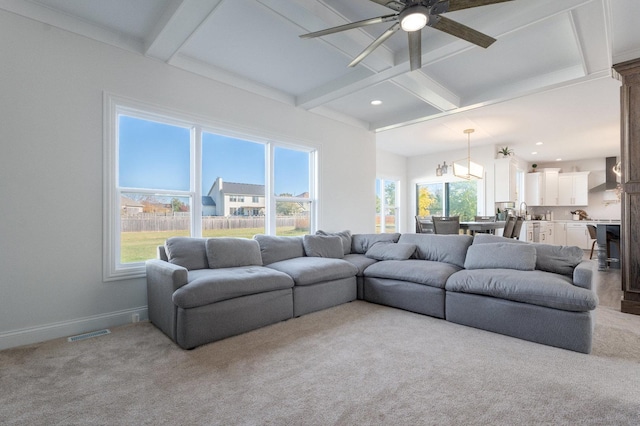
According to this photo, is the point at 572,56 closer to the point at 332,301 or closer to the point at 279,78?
the point at 279,78

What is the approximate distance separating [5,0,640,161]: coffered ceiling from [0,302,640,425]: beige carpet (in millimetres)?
2665

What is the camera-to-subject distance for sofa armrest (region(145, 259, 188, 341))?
8.47 ft

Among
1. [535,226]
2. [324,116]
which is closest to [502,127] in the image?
[324,116]

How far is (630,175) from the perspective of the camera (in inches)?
134

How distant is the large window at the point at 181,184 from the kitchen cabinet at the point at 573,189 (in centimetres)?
864

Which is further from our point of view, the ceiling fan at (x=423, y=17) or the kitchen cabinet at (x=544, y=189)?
the kitchen cabinet at (x=544, y=189)

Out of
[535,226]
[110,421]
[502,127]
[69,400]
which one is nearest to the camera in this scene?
[110,421]

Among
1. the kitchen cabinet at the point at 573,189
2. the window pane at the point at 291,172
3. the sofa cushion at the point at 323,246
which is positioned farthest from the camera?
the kitchen cabinet at the point at 573,189

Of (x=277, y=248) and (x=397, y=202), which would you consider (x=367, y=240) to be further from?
(x=397, y=202)

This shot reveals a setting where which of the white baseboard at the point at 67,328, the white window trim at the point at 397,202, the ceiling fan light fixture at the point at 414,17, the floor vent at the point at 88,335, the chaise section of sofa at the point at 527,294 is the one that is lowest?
the floor vent at the point at 88,335

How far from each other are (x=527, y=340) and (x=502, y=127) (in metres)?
4.76

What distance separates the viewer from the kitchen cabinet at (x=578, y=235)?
8804 millimetres

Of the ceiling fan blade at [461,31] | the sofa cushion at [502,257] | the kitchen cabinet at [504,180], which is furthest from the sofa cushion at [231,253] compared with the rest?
the kitchen cabinet at [504,180]

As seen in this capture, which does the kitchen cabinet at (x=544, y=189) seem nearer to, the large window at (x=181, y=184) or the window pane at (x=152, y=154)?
the large window at (x=181, y=184)
